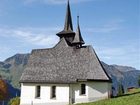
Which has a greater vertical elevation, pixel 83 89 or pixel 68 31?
pixel 68 31

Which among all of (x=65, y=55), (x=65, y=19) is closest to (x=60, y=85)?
(x=65, y=55)

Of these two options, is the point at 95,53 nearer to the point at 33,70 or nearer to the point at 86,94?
the point at 86,94

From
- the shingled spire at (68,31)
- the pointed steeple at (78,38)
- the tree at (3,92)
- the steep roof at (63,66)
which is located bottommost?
the tree at (3,92)

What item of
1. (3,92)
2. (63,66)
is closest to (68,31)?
(63,66)

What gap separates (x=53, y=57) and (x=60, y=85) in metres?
6.42

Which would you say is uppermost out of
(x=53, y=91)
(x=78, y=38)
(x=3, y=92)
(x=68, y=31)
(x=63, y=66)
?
(x=68, y=31)

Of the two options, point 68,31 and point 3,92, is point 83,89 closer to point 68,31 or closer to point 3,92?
point 68,31

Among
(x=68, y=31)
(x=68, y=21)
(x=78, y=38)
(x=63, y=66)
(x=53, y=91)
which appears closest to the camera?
(x=53, y=91)

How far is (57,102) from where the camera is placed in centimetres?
5188

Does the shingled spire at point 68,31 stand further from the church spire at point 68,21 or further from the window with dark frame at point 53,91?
the window with dark frame at point 53,91

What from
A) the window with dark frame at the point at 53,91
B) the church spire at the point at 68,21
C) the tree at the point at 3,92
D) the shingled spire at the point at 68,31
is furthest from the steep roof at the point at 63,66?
the tree at the point at 3,92

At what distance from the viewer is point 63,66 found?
53.4 meters

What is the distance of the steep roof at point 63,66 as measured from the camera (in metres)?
50.5

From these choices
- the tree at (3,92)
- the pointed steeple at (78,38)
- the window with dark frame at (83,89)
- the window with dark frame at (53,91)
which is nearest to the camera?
the window with dark frame at (83,89)
